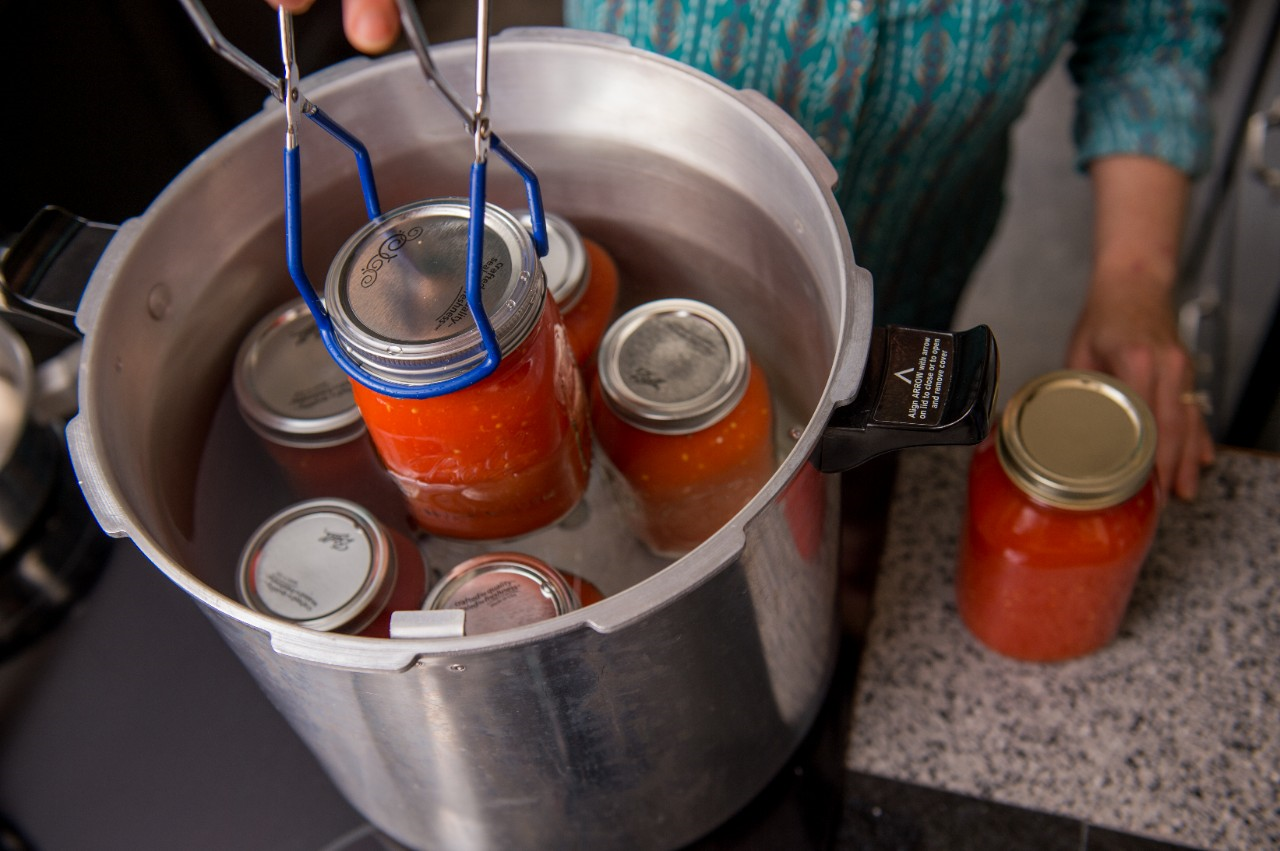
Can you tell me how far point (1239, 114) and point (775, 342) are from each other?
1172 mm

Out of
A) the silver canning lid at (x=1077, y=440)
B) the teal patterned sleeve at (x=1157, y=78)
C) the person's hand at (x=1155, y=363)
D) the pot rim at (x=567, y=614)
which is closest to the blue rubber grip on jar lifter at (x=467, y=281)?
the pot rim at (x=567, y=614)

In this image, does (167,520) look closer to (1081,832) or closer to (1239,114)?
(1081,832)

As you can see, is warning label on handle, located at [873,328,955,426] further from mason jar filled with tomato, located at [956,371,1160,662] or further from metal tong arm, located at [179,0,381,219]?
metal tong arm, located at [179,0,381,219]

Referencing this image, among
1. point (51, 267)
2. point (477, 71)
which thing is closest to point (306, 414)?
point (51, 267)

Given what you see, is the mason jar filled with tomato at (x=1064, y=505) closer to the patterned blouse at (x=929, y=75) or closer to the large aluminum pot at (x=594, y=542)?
the large aluminum pot at (x=594, y=542)

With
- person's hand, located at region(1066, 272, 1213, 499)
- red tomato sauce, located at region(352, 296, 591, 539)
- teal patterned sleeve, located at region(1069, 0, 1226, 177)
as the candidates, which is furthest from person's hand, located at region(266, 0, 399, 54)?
teal patterned sleeve, located at region(1069, 0, 1226, 177)

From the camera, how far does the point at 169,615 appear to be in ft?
2.07

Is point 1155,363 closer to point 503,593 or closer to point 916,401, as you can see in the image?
point 916,401

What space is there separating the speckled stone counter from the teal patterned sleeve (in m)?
0.30

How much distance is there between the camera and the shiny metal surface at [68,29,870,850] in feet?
1.20

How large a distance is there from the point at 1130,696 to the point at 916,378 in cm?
27

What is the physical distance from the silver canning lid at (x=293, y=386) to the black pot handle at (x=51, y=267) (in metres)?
0.11

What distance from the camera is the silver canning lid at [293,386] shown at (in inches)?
22.6

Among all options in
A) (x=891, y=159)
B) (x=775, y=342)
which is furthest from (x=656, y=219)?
(x=891, y=159)
